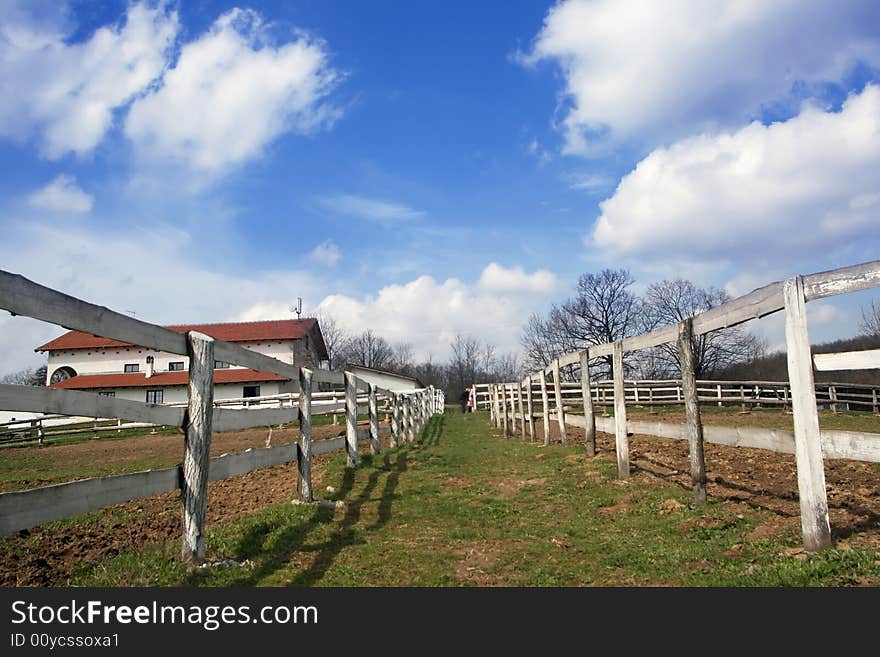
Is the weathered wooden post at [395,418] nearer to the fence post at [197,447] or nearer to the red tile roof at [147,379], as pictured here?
the fence post at [197,447]

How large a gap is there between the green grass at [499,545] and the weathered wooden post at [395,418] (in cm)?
496

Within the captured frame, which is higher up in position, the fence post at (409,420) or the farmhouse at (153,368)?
the farmhouse at (153,368)

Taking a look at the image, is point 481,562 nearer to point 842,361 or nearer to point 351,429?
point 842,361

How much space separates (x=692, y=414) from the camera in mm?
5453

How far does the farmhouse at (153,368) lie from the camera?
A: 141 ft

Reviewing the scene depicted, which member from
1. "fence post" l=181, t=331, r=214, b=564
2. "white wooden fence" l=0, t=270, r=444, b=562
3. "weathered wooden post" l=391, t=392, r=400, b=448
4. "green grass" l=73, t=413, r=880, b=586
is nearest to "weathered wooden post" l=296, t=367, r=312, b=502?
"white wooden fence" l=0, t=270, r=444, b=562

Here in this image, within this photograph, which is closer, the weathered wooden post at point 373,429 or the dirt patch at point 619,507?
the dirt patch at point 619,507

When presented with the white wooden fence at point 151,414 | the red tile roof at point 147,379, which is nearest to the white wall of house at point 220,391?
the red tile roof at point 147,379

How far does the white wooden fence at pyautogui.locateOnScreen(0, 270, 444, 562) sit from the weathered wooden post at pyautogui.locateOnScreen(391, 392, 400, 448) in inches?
238

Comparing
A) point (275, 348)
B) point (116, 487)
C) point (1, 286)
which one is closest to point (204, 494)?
point (116, 487)

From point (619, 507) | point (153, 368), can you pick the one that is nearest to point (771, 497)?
point (619, 507)

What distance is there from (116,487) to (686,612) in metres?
3.11

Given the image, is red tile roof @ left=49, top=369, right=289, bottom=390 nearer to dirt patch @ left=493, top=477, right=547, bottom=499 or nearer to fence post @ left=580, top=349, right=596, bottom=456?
fence post @ left=580, top=349, right=596, bottom=456

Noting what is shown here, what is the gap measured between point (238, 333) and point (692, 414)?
4684cm
